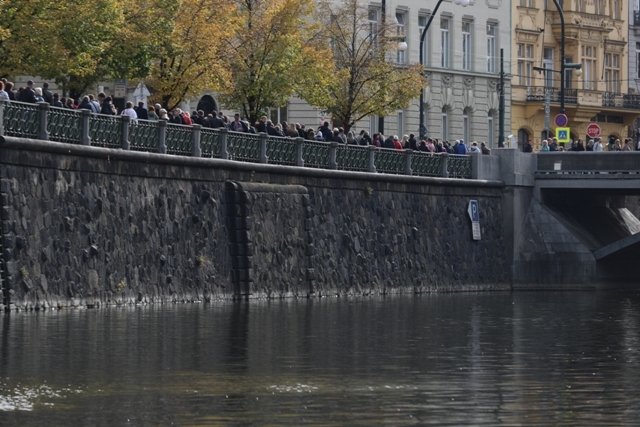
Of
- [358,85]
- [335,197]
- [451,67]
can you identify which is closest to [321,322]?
[335,197]

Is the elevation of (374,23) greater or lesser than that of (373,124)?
greater

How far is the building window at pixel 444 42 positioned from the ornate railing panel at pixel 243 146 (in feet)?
117

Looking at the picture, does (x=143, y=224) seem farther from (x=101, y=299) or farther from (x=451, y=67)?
(x=451, y=67)

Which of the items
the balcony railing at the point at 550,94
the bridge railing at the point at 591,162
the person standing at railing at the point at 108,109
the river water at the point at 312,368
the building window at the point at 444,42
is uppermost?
the building window at the point at 444,42

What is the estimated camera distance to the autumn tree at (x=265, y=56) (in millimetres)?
→ 68250

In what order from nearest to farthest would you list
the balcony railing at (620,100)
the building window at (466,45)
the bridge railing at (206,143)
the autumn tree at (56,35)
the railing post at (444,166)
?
A: the bridge railing at (206,143) → the autumn tree at (56,35) → the railing post at (444,166) → the building window at (466,45) → the balcony railing at (620,100)

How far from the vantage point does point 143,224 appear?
51.9 meters

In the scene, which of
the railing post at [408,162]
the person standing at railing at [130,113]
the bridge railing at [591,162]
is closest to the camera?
the person standing at railing at [130,113]

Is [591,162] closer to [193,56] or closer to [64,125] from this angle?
[193,56]

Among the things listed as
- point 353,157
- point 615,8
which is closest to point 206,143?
point 353,157

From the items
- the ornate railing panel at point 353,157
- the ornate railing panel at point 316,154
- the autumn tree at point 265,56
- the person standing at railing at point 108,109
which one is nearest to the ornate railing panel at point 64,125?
the person standing at railing at point 108,109

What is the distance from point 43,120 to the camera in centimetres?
4659

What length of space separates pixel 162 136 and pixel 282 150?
24.2ft

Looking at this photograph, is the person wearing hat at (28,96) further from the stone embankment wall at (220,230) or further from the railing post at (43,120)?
the stone embankment wall at (220,230)
